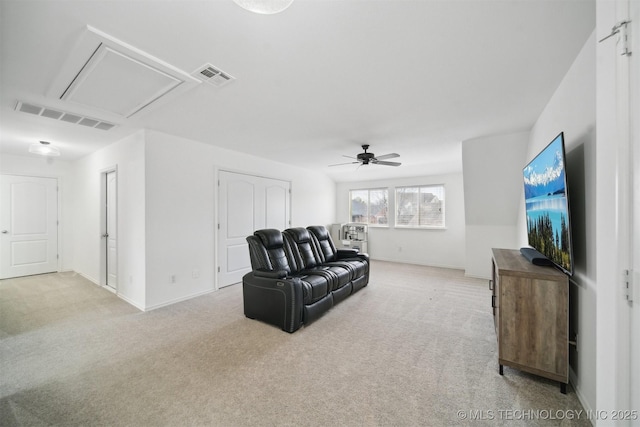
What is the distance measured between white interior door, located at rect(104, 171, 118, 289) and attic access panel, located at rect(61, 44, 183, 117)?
180 cm

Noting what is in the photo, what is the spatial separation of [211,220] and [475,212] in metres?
4.70

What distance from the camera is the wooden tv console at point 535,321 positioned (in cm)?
168

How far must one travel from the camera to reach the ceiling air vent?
1859 mm

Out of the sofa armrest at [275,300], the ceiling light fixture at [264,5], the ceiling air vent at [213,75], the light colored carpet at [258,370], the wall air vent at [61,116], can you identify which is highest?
the ceiling air vent at [213,75]

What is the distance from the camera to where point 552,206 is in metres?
1.81

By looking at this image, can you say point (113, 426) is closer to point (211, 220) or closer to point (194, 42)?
point (194, 42)

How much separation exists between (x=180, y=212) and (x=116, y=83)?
191cm

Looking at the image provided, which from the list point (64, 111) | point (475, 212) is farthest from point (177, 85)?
point (475, 212)

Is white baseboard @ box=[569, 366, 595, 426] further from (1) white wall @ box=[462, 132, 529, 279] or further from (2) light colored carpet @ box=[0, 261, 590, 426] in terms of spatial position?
(1) white wall @ box=[462, 132, 529, 279]

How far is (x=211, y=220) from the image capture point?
157 inches

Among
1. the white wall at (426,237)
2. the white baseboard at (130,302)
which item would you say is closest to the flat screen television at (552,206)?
the white wall at (426,237)

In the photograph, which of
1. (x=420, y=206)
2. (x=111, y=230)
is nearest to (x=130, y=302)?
(x=111, y=230)

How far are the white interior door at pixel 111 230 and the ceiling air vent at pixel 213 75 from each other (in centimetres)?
286

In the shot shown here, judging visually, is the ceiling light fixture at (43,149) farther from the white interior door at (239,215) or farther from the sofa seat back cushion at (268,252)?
the sofa seat back cushion at (268,252)
